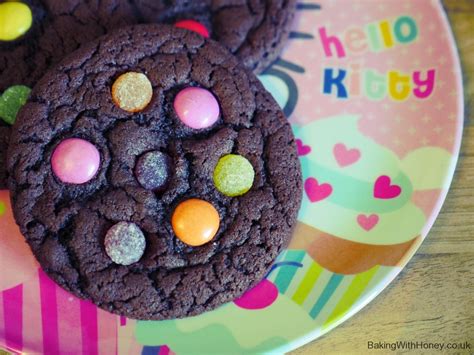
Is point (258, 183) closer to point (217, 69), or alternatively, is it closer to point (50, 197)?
point (217, 69)

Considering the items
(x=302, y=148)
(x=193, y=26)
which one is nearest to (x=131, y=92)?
(x=193, y=26)

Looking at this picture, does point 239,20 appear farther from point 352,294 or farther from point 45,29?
point 352,294

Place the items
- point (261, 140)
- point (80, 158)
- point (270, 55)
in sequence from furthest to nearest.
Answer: point (270, 55) < point (261, 140) < point (80, 158)

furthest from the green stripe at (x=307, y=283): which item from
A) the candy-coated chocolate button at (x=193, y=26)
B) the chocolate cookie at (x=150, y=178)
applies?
the candy-coated chocolate button at (x=193, y=26)

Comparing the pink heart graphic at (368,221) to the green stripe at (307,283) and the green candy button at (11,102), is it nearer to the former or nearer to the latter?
the green stripe at (307,283)

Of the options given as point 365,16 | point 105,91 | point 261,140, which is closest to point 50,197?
point 105,91

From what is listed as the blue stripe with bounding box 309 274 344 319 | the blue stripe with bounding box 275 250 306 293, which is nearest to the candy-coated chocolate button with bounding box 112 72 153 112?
the blue stripe with bounding box 275 250 306 293
